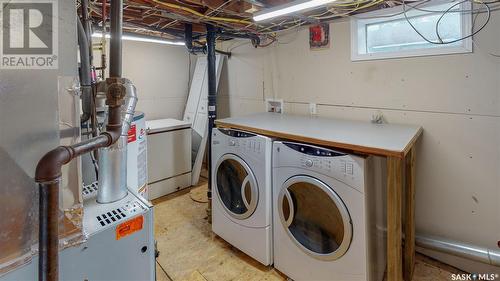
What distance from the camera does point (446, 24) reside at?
1.79 m

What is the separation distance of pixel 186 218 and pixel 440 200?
2.16 m

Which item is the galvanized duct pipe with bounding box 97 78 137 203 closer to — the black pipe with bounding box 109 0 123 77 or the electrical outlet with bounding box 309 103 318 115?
the black pipe with bounding box 109 0 123 77

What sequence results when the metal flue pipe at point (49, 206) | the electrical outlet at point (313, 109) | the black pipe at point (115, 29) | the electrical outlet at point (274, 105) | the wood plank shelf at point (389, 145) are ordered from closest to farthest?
the metal flue pipe at point (49, 206)
the black pipe at point (115, 29)
the wood plank shelf at point (389, 145)
the electrical outlet at point (313, 109)
the electrical outlet at point (274, 105)

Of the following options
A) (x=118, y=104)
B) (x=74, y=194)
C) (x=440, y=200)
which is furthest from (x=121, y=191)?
(x=440, y=200)

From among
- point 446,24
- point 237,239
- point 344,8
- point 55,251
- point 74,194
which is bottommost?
point 237,239

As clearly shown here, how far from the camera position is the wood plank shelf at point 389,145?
53.6 inches

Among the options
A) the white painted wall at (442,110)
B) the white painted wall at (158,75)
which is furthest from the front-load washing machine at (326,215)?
the white painted wall at (158,75)

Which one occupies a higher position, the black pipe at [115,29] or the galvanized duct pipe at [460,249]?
the black pipe at [115,29]

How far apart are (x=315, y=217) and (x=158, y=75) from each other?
9.75ft

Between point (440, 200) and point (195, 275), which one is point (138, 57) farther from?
point (440, 200)

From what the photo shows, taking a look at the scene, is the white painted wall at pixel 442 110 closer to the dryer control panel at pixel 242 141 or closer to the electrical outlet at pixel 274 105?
the electrical outlet at pixel 274 105

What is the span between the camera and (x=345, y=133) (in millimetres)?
1720

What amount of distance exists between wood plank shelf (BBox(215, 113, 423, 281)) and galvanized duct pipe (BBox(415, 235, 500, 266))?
0.59ft

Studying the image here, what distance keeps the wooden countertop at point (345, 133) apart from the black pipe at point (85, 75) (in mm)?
1109
